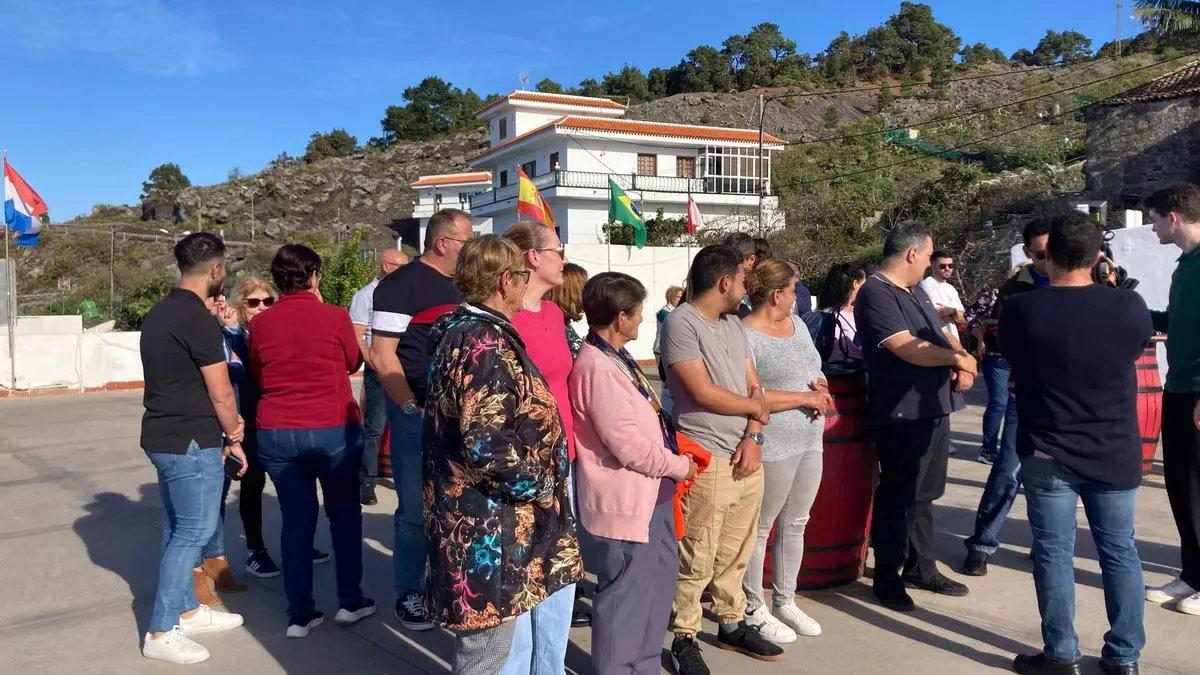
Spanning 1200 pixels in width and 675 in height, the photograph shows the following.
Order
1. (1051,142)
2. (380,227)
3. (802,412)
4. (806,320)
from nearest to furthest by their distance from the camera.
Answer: (802,412) → (806,320) → (1051,142) → (380,227)

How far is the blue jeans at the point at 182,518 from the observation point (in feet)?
12.6

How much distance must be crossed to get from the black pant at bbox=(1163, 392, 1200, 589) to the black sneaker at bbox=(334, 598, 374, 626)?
13.0 ft

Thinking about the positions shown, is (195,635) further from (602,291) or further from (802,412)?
(802,412)

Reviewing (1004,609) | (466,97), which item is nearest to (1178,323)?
(1004,609)

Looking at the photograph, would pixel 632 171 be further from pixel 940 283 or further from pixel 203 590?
pixel 203 590

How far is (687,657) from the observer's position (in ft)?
11.5

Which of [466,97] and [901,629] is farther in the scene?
[466,97]

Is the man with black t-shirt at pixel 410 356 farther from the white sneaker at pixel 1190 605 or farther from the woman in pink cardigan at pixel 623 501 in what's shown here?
the white sneaker at pixel 1190 605

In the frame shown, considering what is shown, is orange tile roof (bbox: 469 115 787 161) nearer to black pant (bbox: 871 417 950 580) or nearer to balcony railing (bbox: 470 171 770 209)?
balcony railing (bbox: 470 171 770 209)

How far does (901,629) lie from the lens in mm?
4023

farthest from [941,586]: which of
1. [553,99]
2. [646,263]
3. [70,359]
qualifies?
[553,99]

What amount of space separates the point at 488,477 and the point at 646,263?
21.5 meters

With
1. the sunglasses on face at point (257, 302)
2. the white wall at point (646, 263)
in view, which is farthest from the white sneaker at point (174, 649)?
the white wall at point (646, 263)

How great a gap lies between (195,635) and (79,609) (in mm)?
915
